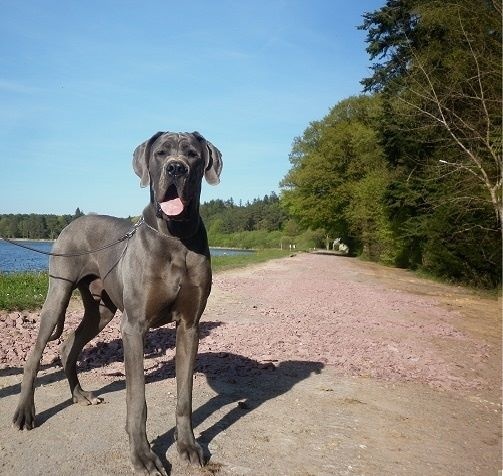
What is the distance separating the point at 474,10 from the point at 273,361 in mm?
14392

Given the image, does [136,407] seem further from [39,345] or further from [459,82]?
[459,82]

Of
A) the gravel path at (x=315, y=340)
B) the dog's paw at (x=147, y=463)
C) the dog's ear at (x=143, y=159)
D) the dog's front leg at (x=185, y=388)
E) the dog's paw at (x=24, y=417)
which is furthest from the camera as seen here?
the gravel path at (x=315, y=340)

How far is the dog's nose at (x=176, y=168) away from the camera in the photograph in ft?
10.8

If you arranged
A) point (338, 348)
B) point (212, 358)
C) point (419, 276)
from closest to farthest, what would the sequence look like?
point (212, 358)
point (338, 348)
point (419, 276)

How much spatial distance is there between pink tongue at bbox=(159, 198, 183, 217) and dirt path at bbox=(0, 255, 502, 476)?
1.74 meters

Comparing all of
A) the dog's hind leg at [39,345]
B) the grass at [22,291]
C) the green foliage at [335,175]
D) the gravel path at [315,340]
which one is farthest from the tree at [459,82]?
the green foliage at [335,175]

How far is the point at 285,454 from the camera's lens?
3.58 metres

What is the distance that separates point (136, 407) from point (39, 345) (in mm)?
1316

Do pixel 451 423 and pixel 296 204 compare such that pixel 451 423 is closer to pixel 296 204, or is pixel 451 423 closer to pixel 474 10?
pixel 474 10

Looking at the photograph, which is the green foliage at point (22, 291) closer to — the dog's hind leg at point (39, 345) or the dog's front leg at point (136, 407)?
the dog's hind leg at point (39, 345)

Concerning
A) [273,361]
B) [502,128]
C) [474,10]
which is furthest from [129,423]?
[474,10]

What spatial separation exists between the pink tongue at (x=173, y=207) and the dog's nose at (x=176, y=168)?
0.18 meters

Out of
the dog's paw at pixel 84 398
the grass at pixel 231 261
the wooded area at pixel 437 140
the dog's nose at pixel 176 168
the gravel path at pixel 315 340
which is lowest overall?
the gravel path at pixel 315 340

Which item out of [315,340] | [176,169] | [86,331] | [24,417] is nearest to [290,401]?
[86,331]
